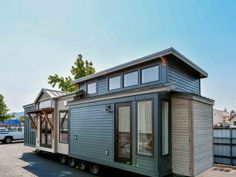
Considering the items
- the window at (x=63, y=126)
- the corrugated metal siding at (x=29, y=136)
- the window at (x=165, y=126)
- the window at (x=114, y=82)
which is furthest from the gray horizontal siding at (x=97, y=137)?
the corrugated metal siding at (x=29, y=136)

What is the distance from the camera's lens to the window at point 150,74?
27.3 feet

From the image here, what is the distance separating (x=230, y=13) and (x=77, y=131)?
926 cm

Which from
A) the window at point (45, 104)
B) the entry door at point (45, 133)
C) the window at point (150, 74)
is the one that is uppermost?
the window at point (150, 74)

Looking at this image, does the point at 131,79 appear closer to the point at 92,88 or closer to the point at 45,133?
the point at 92,88

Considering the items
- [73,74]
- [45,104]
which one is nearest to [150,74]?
[45,104]

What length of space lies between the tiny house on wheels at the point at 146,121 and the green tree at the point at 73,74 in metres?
11.6

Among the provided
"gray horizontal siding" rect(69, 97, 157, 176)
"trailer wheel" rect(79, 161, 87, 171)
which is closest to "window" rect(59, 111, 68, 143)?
"gray horizontal siding" rect(69, 97, 157, 176)

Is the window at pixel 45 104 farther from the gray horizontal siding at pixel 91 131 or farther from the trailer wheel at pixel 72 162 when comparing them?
the trailer wheel at pixel 72 162

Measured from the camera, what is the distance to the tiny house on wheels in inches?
252

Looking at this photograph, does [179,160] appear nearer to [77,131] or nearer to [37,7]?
[77,131]

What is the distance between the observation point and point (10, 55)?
1310cm

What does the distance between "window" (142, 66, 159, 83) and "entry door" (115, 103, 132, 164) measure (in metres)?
1.80

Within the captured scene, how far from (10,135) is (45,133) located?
1016 centimetres

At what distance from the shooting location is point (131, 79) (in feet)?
30.8
